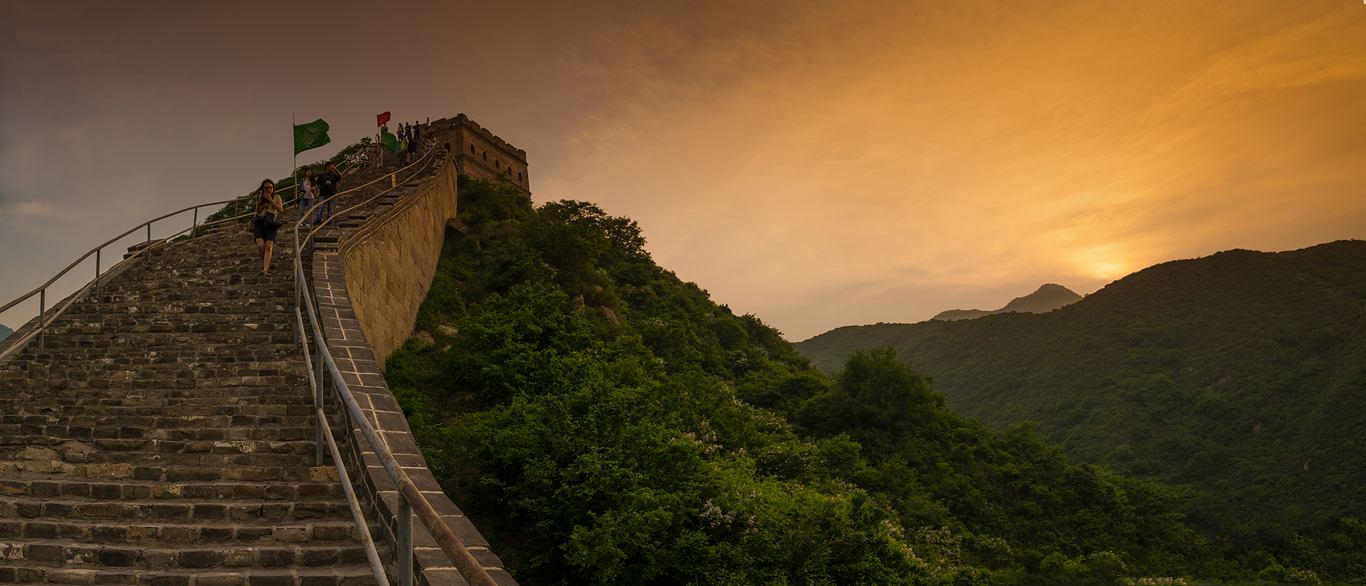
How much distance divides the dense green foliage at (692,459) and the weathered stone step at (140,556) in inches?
172

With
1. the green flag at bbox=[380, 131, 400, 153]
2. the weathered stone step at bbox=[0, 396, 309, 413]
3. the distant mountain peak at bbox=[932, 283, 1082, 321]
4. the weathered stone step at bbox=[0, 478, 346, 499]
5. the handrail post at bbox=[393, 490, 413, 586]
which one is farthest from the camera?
the distant mountain peak at bbox=[932, 283, 1082, 321]

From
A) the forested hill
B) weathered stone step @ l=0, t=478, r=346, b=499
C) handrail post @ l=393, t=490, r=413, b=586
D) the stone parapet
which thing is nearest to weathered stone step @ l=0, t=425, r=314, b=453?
the stone parapet

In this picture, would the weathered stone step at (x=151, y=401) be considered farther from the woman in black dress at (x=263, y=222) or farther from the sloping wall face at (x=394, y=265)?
the woman in black dress at (x=263, y=222)

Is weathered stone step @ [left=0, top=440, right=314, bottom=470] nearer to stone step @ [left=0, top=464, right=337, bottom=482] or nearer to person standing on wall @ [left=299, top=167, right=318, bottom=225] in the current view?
stone step @ [left=0, top=464, right=337, bottom=482]

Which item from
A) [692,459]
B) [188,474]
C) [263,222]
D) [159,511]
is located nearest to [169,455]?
[188,474]

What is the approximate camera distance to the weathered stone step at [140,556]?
13.3 ft

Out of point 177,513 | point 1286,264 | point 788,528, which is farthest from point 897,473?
point 1286,264

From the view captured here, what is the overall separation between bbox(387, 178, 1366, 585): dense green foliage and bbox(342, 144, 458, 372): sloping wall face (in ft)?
1.99

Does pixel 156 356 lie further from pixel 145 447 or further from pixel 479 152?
pixel 479 152

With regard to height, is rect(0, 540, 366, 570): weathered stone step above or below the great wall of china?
below

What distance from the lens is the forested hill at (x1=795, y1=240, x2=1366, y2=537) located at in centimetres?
4356

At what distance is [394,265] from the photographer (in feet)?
47.5

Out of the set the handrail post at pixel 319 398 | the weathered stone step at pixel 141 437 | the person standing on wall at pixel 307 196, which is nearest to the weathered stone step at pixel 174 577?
the handrail post at pixel 319 398

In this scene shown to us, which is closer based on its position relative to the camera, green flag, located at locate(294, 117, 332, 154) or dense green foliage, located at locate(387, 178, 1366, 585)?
dense green foliage, located at locate(387, 178, 1366, 585)
